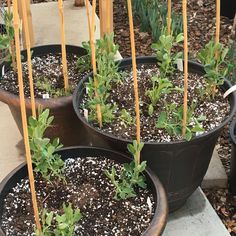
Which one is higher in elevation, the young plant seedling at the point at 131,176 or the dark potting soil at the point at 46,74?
the dark potting soil at the point at 46,74

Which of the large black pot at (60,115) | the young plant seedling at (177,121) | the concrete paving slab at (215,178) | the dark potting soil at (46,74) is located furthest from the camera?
the concrete paving slab at (215,178)

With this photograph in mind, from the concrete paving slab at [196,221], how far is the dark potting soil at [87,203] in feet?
1.42

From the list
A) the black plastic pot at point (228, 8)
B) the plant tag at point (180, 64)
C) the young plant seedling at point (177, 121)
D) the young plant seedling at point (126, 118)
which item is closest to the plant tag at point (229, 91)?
the young plant seedling at point (177, 121)

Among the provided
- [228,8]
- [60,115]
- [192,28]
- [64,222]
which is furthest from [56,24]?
[64,222]

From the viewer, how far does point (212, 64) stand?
1.82 metres

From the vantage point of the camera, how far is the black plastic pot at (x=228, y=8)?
3.42 meters

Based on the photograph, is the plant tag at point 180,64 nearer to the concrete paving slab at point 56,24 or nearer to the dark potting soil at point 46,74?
the dark potting soil at point 46,74

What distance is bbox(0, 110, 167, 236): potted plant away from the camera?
1423mm

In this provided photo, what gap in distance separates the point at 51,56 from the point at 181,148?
2.92ft

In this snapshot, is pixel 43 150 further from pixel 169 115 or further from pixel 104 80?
pixel 169 115

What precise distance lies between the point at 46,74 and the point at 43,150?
0.74 m

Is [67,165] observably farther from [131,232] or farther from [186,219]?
[186,219]

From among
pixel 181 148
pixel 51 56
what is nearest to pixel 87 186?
pixel 181 148

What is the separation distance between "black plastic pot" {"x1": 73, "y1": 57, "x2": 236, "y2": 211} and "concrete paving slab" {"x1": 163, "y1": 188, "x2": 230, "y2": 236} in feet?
0.19
